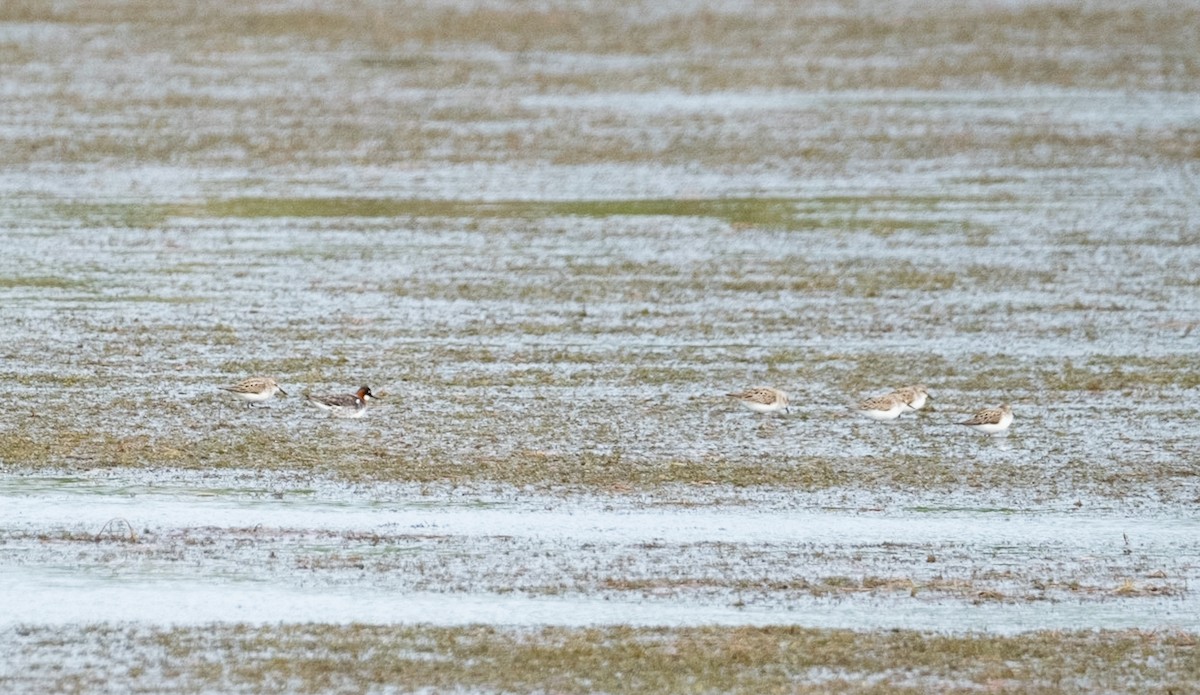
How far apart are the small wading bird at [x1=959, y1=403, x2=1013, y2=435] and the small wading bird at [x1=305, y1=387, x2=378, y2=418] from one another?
131 inches

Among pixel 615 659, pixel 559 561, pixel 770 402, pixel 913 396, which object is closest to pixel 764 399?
pixel 770 402

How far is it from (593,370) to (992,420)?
107 inches

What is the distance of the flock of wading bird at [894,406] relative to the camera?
1157cm

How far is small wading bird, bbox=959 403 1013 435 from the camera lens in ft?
37.8

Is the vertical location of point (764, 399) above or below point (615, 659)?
below

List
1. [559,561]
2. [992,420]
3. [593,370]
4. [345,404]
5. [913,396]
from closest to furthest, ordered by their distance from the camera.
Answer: [559,561], [992,420], [345,404], [913,396], [593,370]

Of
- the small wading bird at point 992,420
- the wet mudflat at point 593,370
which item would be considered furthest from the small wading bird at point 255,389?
the small wading bird at point 992,420

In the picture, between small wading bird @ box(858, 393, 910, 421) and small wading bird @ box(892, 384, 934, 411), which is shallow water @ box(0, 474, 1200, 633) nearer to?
small wading bird @ box(858, 393, 910, 421)

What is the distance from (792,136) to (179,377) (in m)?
11.3

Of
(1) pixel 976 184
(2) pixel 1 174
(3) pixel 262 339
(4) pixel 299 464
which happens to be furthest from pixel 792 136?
(4) pixel 299 464

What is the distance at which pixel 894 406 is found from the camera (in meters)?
11.8

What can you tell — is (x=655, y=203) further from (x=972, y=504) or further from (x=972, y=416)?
(x=972, y=504)

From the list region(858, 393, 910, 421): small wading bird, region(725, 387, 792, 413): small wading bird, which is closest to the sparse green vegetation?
region(858, 393, 910, 421): small wading bird

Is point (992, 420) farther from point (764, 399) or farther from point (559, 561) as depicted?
point (559, 561)
